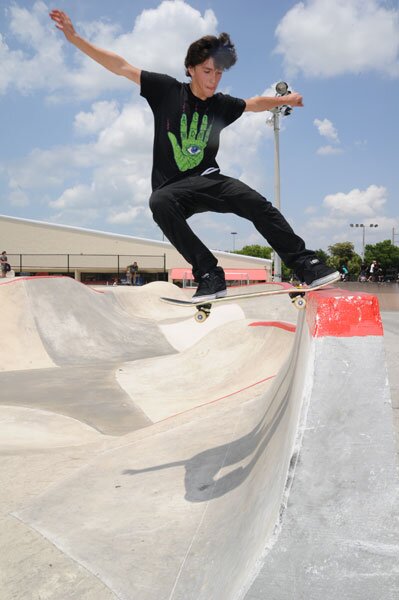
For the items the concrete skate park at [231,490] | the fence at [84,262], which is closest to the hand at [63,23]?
the concrete skate park at [231,490]

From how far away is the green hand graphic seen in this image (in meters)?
3.46

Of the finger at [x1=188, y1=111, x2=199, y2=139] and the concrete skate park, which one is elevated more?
the finger at [x1=188, y1=111, x2=199, y2=139]

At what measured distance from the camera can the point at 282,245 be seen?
138 inches

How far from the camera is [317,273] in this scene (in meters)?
3.42

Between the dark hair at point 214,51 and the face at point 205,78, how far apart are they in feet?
0.10

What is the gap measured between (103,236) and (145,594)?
42.0 m

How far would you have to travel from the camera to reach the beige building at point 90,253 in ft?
134

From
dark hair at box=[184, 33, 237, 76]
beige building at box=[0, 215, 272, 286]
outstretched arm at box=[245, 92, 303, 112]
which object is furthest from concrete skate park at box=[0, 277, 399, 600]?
beige building at box=[0, 215, 272, 286]

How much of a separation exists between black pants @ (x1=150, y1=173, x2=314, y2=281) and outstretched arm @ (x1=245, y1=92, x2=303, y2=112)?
2.42 ft

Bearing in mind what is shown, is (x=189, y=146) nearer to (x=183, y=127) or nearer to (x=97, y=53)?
(x=183, y=127)

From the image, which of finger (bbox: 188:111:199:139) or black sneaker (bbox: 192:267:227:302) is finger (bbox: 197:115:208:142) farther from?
black sneaker (bbox: 192:267:227:302)

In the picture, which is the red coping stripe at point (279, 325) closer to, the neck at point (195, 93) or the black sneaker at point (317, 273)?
the black sneaker at point (317, 273)

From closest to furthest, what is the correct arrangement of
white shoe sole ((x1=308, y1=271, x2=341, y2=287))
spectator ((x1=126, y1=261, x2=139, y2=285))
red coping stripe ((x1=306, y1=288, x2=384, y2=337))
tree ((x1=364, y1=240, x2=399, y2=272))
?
red coping stripe ((x1=306, y1=288, x2=384, y2=337))
white shoe sole ((x1=308, y1=271, x2=341, y2=287))
spectator ((x1=126, y1=261, x2=139, y2=285))
tree ((x1=364, y1=240, x2=399, y2=272))

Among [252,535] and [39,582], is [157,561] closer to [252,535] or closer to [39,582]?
[39,582]
